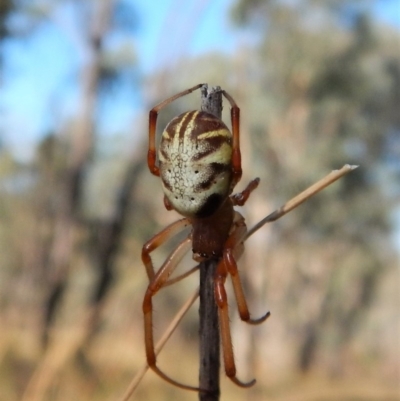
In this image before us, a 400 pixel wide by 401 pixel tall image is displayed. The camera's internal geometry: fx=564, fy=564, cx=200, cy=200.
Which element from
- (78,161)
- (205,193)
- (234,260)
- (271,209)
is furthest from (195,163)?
(271,209)

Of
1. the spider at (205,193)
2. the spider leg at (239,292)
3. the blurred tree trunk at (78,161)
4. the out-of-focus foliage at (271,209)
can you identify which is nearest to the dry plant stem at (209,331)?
the spider at (205,193)

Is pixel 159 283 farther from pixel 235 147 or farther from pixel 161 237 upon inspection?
pixel 235 147

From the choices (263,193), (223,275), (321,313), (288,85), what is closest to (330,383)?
(321,313)

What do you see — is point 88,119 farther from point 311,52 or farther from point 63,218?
point 311,52

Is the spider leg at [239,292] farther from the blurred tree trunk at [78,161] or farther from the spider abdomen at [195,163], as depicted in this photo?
the blurred tree trunk at [78,161]

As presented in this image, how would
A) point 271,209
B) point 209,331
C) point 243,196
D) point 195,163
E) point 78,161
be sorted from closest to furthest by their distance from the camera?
point 209,331 → point 195,163 → point 243,196 → point 78,161 → point 271,209

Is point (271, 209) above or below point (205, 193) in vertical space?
above

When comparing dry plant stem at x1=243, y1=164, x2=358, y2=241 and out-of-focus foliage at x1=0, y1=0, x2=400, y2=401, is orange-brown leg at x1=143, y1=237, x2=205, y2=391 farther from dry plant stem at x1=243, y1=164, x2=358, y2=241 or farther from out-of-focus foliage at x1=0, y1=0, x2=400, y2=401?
out-of-focus foliage at x1=0, y1=0, x2=400, y2=401
